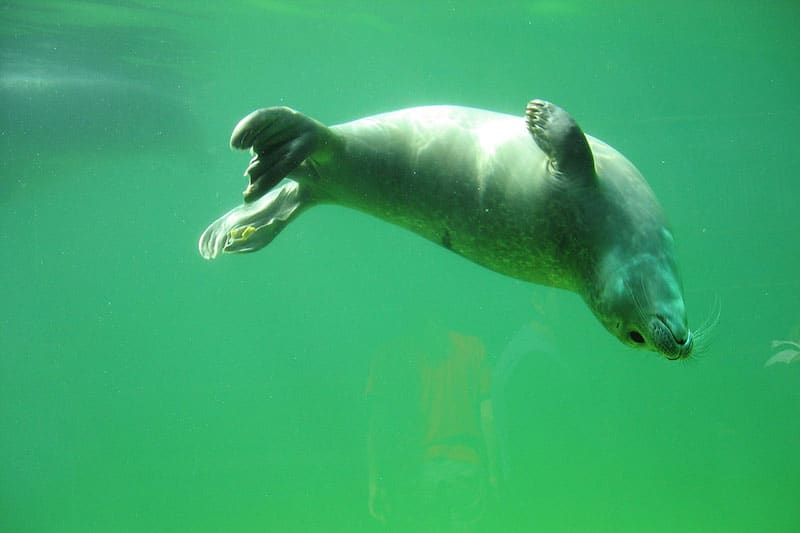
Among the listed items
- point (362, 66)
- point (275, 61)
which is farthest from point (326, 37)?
point (362, 66)

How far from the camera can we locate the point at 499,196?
3.03m

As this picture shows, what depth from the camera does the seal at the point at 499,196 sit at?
256 centimetres

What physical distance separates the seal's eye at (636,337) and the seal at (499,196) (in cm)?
1

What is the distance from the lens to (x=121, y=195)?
17375mm

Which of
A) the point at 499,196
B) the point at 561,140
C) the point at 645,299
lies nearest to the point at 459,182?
the point at 499,196

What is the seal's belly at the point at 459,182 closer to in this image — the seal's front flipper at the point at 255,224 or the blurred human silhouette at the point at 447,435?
the seal's front flipper at the point at 255,224

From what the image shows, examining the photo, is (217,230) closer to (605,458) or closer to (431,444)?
(431,444)

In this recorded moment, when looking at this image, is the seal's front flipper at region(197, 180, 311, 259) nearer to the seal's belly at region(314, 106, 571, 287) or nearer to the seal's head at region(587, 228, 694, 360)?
the seal's belly at region(314, 106, 571, 287)

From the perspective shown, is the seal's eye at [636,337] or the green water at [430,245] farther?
the green water at [430,245]

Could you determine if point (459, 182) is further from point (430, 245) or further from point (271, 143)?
point (430, 245)

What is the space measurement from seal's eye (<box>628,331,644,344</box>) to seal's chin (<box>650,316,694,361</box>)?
0.32 feet

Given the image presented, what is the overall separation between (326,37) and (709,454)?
1039 centimetres

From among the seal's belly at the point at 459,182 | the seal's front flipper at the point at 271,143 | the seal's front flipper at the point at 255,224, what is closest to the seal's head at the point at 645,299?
the seal's belly at the point at 459,182

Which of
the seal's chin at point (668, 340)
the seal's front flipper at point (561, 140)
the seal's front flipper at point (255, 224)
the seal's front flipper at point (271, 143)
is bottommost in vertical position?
the seal's front flipper at point (255, 224)
